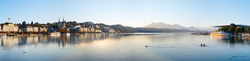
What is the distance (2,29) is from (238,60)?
529 feet

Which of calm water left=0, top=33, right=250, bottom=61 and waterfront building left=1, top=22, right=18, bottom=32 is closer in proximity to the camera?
calm water left=0, top=33, right=250, bottom=61

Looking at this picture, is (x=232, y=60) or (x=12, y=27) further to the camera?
(x=12, y=27)

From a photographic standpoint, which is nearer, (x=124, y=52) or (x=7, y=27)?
(x=124, y=52)

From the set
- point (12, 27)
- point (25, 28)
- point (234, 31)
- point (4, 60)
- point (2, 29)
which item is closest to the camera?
point (4, 60)

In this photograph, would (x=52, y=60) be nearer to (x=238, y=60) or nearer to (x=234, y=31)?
(x=238, y=60)

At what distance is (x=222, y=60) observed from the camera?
77.0ft

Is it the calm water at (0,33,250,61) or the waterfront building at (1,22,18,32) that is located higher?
the waterfront building at (1,22,18,32)

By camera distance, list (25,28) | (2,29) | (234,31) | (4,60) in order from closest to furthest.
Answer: (4,60) → (234,31) → (2,29) → (25,28)

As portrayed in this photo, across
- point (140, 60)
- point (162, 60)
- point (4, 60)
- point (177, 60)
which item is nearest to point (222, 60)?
point (177, 60)

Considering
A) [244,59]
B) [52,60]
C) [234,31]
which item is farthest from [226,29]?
[52,60]

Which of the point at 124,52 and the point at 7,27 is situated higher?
the point at 7,27

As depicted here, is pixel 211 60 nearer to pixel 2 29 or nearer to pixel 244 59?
pixel 244 59

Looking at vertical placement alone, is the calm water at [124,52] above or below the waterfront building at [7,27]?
below

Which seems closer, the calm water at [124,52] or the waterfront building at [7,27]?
the calm water at [124,52]
